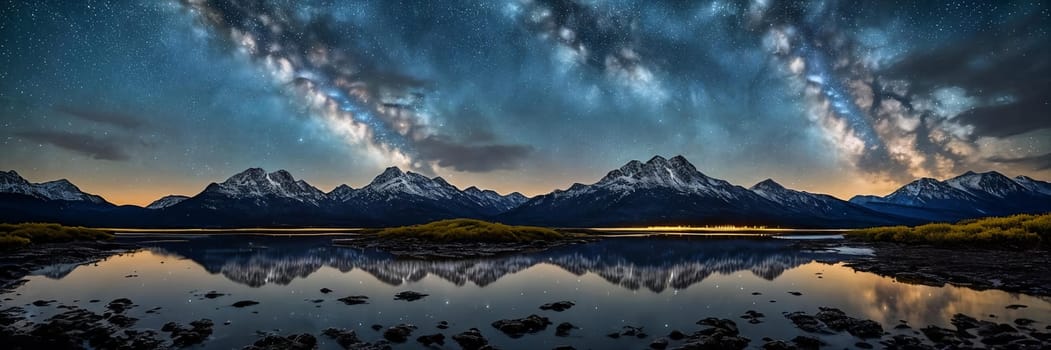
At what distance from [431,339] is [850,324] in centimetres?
1694

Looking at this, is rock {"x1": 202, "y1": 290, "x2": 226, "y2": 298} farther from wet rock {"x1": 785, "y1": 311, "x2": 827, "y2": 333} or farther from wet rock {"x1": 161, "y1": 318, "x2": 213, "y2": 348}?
wet rock {"x1": 785, "y1": 311, "x2": 827, "y2": 333}

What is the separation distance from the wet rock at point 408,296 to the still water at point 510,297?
69cm

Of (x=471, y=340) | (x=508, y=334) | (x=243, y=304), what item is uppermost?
(x=243, y=304)

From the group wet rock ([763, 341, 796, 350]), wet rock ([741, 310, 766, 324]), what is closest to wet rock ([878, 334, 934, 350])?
wet rock ([763, 341, 796, 350])

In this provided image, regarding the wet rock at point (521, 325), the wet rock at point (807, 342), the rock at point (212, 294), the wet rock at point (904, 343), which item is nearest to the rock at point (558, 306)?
the wet rock at point (521, 325)

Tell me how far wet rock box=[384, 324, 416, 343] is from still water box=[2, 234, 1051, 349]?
0.52m

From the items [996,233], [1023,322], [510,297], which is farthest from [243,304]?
[996,233]

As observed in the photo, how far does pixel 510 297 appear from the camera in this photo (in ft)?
91.2

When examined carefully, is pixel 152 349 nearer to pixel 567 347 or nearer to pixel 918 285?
pixel 567 347

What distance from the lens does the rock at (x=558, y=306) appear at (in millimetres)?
24127

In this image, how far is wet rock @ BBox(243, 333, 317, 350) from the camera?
52.2 ft

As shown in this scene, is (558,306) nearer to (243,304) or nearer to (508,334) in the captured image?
(508,334)

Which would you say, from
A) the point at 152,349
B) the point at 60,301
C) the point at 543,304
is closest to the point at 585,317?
the point at 543,304

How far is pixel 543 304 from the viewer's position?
83.6 ft
